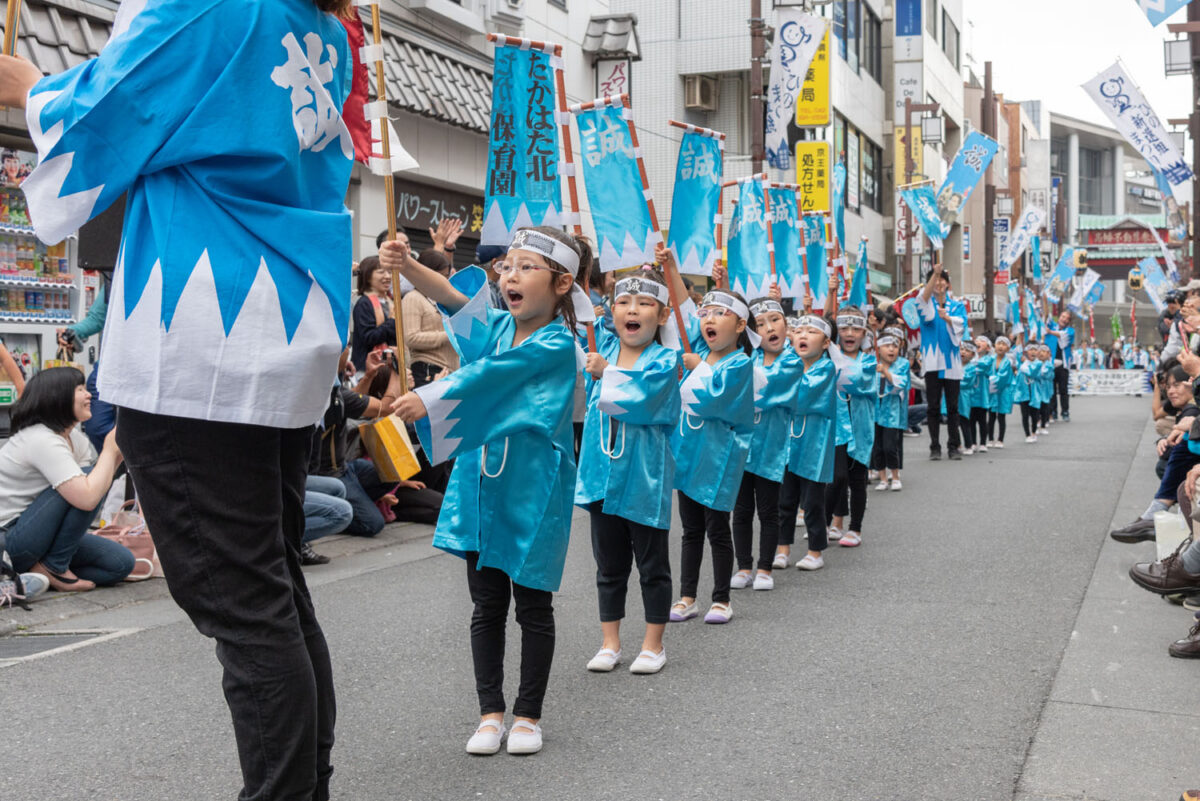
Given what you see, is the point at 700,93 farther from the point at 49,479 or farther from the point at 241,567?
the point at 241,567

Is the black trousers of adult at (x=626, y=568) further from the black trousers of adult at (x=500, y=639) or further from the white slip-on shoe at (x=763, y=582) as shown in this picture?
the white slip-on shoe at (x=763, y=582)

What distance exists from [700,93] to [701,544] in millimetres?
18423

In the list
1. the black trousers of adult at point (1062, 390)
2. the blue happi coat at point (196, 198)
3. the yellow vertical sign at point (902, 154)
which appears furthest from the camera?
the yellow vertical sign at point (902, 154)

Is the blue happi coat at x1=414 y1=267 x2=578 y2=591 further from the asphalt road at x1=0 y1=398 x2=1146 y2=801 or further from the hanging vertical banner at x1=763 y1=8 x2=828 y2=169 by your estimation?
the hanging vertical banner at x1=763 y1=8 x2=828 y2=169

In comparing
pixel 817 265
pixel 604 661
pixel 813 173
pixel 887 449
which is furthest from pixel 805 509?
pixel 813 173

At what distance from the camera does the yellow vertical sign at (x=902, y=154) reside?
114 feet

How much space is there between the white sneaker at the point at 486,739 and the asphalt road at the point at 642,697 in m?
0.04

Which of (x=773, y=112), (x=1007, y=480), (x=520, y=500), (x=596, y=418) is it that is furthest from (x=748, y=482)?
(x=773, y=112)

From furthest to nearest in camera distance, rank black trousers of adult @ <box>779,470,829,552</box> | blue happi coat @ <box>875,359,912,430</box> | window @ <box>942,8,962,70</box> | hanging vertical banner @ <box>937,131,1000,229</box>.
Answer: window @ <box>942,8,962,70</box> < hanging vertical banner @ <box>937,131,1000,229</box> < blue happi coat @ <box>875,359,912,430</box> < black trousers of adult @ <box>779,470,829,552</box>

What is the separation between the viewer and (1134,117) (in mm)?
16812

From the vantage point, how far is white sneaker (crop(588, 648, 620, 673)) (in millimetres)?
5090

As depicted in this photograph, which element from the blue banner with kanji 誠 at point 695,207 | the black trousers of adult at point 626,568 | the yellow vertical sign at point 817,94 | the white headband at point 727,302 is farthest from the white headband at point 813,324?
the yellow vertical sign at point 817,94

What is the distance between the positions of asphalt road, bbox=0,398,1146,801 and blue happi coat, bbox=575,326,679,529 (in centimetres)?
67

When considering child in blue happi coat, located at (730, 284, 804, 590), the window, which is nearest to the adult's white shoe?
child in blue happi coat, located at (730, 284, 804, 590)
